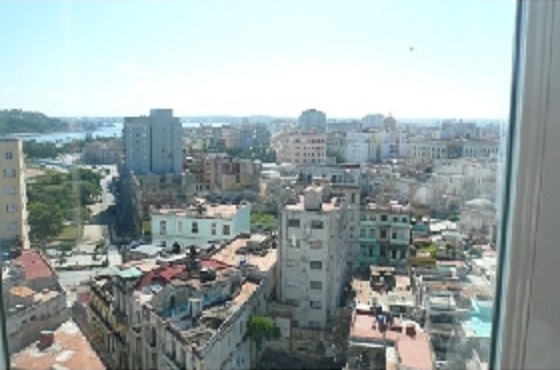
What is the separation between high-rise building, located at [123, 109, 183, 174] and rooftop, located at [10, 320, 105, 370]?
40cm

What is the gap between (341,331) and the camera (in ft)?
4.53

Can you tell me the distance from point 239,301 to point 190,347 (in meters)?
0.26

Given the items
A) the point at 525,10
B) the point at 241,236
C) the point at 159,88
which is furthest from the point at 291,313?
the point at 525,10

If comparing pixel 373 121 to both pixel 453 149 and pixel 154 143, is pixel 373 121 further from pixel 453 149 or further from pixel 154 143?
pixel 154 143

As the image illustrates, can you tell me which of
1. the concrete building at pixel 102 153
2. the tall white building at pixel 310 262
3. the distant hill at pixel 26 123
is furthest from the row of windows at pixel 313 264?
the distant hill at pixel 26 123

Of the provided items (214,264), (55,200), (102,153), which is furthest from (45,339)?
(214,264)

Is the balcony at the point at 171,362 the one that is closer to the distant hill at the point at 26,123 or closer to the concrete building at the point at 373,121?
the distant hill at the point at 26,123

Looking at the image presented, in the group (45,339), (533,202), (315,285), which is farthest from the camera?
(315,285)

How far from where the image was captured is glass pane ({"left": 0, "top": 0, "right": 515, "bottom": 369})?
2.89 ft

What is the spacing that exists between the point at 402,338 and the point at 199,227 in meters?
0.56

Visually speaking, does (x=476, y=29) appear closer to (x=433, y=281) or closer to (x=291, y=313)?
(x=433, y=281)

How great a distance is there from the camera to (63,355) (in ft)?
3.11

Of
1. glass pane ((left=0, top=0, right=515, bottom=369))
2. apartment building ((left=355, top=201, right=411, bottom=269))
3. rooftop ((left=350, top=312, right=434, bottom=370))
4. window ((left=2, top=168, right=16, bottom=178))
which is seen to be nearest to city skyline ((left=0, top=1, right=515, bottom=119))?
glass pane ((left=0, top=0, right=515, bottom=369))

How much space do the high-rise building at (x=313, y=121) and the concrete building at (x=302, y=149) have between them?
2 cm
